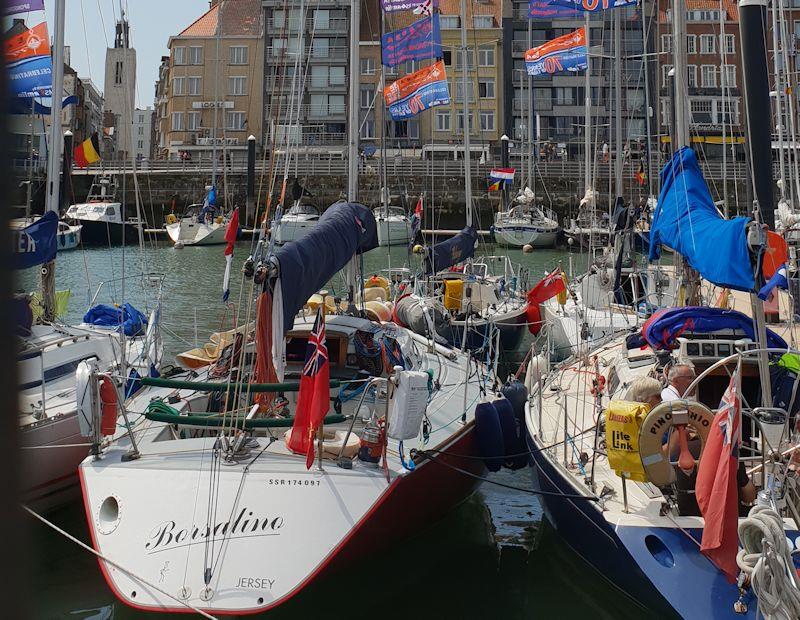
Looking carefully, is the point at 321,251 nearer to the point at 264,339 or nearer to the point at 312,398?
the point at 264,339

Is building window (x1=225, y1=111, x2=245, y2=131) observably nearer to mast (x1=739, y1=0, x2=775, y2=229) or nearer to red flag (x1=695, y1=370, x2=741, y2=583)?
mast (x1=739, y1=0, x2=775, y2=229)

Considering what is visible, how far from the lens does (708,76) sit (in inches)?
2625

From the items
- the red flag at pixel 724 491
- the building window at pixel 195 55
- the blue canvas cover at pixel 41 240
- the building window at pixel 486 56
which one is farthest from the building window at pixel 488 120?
the red flag at pixel 724 491

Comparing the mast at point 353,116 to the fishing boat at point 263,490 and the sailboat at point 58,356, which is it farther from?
the fishing boat at point 263,490

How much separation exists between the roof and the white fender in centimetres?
6511

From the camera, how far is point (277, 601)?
6.54 metres

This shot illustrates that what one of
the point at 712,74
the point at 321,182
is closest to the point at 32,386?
the point at 321,182

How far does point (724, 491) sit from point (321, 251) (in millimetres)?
5174

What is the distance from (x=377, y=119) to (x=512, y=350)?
5064 centimetres

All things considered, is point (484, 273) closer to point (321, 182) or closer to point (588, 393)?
point (588, 393)

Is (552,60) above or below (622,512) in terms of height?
above

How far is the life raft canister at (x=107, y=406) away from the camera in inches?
328

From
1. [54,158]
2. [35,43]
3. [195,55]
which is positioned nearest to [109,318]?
[54,158]

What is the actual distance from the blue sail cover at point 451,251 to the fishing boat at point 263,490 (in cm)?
821
